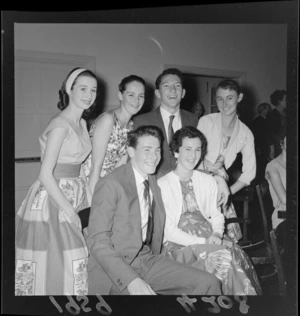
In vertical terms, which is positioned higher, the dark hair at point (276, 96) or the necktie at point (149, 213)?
the dark hair at point (276, 96)

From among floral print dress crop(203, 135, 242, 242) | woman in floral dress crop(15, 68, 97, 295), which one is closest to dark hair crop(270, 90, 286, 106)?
floral print dress crop(203, 135, 242, 242)

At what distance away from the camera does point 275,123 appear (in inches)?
66.1

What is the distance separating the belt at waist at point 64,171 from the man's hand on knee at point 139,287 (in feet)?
1.50

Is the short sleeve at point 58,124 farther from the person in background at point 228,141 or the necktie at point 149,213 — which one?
the person in background at point 228,141

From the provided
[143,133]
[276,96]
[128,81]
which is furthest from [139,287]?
[276,96]

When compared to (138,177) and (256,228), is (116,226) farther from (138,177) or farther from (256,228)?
(256,228)

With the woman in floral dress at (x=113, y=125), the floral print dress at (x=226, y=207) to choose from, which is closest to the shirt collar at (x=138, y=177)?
the woman in floral dress at (x=113, y=125)

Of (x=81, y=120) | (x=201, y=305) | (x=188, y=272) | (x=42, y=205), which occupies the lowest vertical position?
(x=201, y=305)

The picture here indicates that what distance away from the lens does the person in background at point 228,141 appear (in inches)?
65.0

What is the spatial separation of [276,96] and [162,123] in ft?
1.54

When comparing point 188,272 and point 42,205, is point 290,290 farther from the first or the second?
point 42,205

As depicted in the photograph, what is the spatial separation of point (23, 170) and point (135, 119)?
1.59ft

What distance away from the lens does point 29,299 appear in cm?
166

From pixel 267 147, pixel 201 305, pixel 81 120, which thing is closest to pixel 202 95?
pixel 267 147
